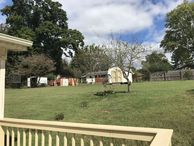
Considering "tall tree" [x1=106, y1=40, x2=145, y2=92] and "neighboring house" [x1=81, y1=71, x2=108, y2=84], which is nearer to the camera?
"tall tree" [x1=106, y1=40, x2=145, y2=92]

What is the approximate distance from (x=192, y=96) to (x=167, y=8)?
38700 mm

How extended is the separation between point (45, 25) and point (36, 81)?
8.83 m

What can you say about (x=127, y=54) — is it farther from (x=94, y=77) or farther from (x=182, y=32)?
(x=182, y=32)

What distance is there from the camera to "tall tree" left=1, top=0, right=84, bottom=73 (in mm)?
43531

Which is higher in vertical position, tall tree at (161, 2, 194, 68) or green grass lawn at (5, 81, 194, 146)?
tall tree at (161, 2, 194, 68)

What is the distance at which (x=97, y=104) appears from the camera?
12047 millimetres

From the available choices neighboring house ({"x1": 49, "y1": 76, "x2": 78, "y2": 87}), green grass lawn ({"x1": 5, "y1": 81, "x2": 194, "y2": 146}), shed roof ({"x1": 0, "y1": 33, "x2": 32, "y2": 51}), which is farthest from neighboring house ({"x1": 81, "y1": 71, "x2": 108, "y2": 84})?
shed roof ({"x1": 0, "y1": 33, "x2": 32, "y2": 51})

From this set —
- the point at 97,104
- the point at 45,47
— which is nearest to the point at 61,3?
the point at 45,47

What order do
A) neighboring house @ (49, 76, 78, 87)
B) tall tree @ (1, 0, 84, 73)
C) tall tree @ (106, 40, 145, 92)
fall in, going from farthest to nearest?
1. tall tree @ (1, 0, 84, 73)
2. neighboring house @ (49, 76, 78, 87)
3. tall tree @ (106, 40, 145, 92)

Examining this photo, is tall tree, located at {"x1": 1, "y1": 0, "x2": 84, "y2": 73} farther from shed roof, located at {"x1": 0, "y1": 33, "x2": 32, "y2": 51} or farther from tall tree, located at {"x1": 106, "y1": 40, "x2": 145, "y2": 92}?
shed roof, located at {"x1": 0, "y1": 33, "x2": 32, "y2": 51}

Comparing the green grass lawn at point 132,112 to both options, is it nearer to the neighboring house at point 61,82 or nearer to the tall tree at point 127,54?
the tall tree at point 127,54

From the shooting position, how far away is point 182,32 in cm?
4725

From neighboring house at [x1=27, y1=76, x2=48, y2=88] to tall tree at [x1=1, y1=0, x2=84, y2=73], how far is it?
4.30m

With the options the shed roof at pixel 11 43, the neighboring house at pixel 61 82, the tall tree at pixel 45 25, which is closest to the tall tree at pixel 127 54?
the shed roof at pixel 11 43
